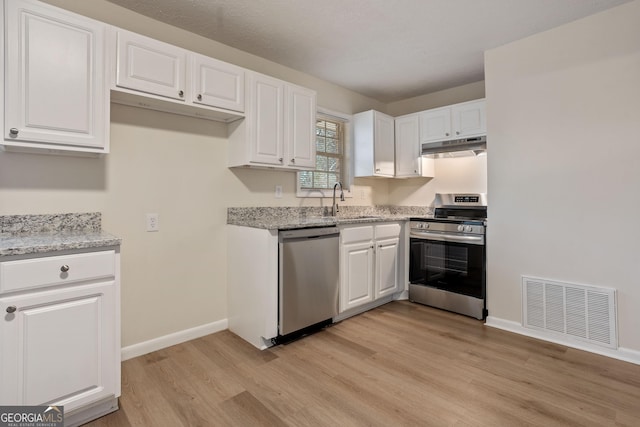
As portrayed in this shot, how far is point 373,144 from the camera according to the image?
12.5ft

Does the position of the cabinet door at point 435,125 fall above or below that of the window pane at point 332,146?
above

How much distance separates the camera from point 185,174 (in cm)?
256


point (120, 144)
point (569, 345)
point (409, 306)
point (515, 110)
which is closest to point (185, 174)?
point (120, 144)

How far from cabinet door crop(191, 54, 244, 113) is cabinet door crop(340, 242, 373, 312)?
1560mm

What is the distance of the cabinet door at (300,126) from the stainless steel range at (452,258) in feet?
4.77

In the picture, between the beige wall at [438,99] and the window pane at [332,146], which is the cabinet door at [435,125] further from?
the window pane at [332,146]

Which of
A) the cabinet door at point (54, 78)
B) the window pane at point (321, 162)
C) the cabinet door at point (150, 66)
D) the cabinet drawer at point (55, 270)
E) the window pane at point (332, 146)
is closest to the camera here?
the cabinet drawer at point (55, 270)

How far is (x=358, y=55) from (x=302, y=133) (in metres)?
0.93

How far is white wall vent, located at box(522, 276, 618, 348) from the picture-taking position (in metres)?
2.36

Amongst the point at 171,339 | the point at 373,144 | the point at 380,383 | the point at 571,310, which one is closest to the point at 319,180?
the point at 373,144

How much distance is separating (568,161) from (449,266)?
4.49ft

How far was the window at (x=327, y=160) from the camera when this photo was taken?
3.56 metres

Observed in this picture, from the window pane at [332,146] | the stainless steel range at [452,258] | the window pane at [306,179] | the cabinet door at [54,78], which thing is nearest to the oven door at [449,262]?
the stainless steel range at [452,258]

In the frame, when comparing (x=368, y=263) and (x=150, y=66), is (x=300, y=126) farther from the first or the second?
(x=368, y=263)
